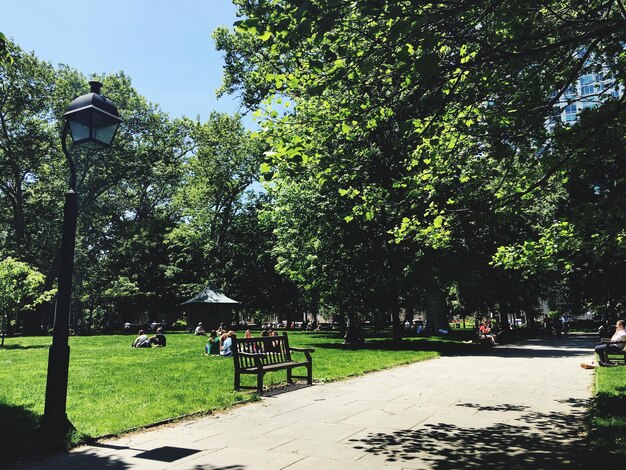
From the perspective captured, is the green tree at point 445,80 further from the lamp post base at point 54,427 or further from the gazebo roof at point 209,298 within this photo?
the gazebo roof at point 209,298

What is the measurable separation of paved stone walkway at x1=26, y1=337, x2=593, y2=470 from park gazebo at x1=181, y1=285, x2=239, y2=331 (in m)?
30.5

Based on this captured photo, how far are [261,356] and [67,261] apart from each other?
4.04 m

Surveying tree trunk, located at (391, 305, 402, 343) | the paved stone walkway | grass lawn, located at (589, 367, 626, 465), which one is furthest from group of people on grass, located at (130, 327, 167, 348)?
grass lawn, located at (589, 367, 626, 465)

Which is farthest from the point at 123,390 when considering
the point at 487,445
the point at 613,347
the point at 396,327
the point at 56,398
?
the point at 396,327

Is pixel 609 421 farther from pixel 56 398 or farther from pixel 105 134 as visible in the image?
pixel 105 134

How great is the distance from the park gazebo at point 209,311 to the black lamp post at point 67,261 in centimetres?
3313

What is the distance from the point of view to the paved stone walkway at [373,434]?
16.3ft

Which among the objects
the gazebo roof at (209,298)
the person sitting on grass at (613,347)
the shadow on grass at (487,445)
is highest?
the gazebo roof at (209,298)

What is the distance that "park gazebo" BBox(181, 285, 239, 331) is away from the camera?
128ft

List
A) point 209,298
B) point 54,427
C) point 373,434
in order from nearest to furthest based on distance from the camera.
Result: point 54,427
point 373,434
point 209,298

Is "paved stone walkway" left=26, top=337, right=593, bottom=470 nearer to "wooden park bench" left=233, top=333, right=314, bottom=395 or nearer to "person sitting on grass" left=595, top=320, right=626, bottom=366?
"wooden park bench" left=233, top=333, right=314, bottom=395

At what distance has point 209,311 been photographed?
39281mm

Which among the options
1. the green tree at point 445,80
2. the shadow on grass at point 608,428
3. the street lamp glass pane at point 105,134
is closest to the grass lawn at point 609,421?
the shadow on grass at point 608,428

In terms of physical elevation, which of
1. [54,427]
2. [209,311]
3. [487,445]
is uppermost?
[209,311]
